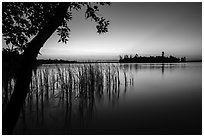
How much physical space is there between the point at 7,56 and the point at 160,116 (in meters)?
7.63

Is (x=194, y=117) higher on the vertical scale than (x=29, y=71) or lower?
lower

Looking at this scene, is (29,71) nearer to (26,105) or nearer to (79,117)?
(79,117)

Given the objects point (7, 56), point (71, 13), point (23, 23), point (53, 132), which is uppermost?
point (71, 13)

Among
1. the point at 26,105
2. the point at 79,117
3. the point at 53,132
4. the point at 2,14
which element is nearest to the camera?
the point at 2,14

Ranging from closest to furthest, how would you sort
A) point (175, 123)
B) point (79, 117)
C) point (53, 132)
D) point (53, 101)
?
point (53, 132) → point (175, 123) → point (79, 117) → point (53, 101)

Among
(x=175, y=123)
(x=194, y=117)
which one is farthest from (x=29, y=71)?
(x=194, y=117)

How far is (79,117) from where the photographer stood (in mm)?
8578

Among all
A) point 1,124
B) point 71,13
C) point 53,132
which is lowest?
point 53,132

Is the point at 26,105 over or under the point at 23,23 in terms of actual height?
under

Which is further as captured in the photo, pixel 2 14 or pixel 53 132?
pixel 53 132

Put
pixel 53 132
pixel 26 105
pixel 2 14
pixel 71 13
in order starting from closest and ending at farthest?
pixel 2 14, pixel 71 13, pixel 53 132, pixel 26 105

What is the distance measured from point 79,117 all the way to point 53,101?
11.1ft

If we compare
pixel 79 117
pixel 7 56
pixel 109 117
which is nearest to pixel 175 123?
pixel 109 117

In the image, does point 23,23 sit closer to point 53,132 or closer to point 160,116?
point 53,132
